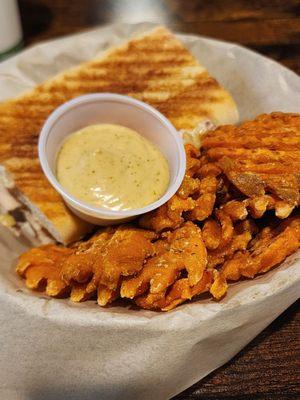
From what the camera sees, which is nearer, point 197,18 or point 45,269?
point 45,269

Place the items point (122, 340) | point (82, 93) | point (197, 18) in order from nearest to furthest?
point (122, 340), point (82, 93), point (197, 18)

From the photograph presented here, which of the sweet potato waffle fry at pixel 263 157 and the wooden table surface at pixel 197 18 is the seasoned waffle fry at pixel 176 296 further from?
the wooden table surface at pixel 197 18

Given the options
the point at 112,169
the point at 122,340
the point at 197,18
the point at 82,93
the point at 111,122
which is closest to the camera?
the point at 122,340

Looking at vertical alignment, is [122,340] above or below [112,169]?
below

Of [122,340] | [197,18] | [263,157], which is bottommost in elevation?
[122,340]

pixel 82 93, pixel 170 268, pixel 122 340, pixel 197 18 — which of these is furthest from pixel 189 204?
pixel 197 18

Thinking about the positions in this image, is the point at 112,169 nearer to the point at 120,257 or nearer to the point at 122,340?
the point at 120,257

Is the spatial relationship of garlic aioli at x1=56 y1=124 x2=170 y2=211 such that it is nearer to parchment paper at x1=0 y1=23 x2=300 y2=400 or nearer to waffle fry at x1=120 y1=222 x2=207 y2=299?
waffle fry at x1=120 y1=222 x2=207 y2=299

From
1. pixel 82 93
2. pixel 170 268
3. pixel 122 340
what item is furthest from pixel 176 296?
pixel 82 93
